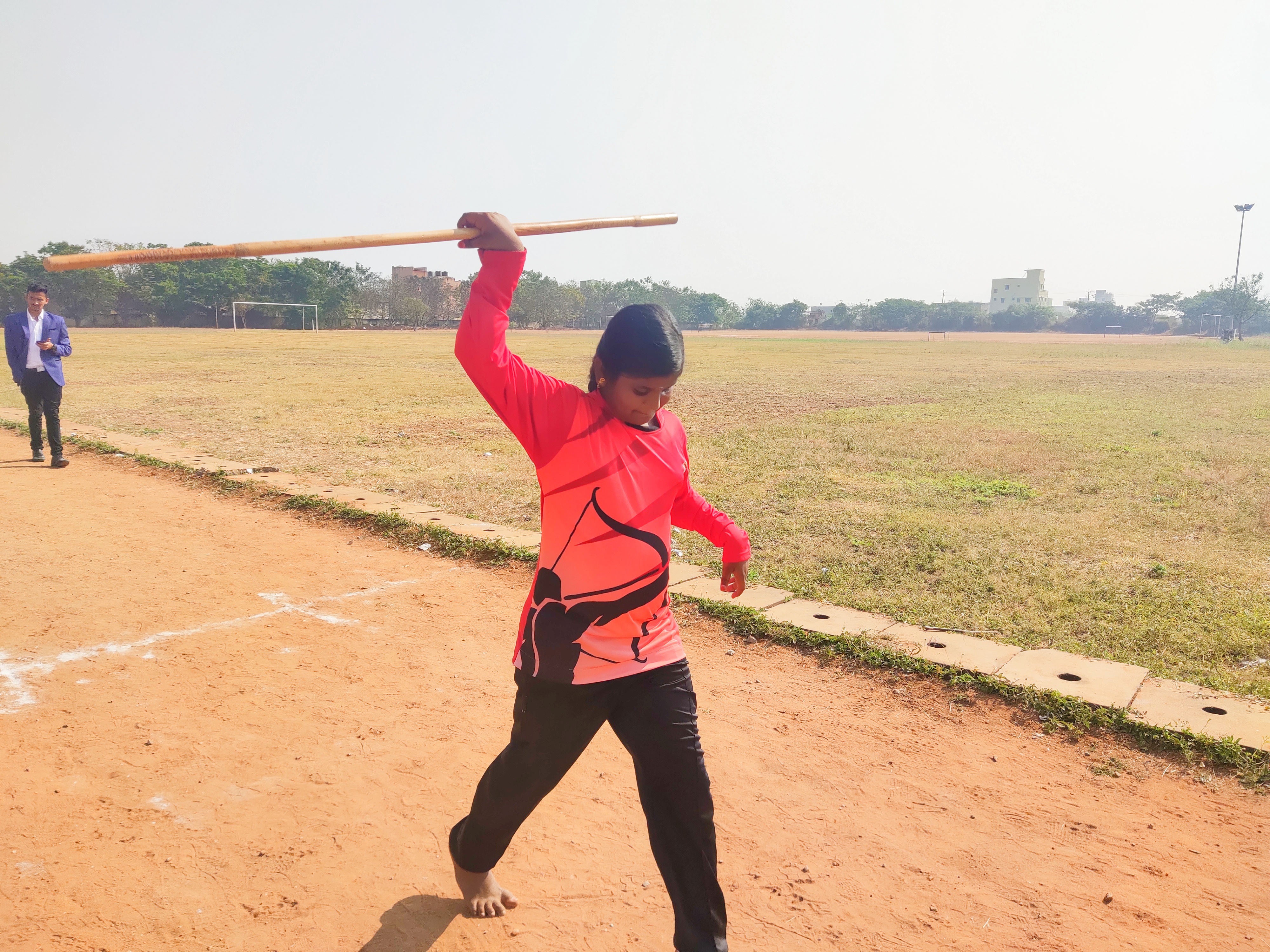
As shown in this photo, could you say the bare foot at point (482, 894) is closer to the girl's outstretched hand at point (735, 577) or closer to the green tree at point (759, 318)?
the girl's outstretched hand at point (735, 577)

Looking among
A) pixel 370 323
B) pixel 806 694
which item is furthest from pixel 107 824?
pixel 370 323

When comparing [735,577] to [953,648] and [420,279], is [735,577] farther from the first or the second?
[420,279]

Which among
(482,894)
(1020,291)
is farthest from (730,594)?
(1020,291)

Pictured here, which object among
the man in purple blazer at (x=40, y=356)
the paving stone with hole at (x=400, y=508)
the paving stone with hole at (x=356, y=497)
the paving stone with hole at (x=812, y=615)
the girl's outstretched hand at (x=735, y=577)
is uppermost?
the man in purple blazer at (x=40, y=356)

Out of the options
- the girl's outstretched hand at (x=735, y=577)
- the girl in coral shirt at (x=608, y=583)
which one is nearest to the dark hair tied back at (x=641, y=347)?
the girl in coral shirt at (x=608, y=583)

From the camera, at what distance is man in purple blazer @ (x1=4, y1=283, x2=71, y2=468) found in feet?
31.6

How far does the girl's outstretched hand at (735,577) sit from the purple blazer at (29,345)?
9243 millimetres

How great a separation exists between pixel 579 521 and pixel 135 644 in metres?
3.65

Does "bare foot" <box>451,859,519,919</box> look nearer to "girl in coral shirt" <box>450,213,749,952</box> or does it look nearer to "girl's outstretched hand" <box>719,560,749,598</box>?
"girl in coral shirt" <box>450,213,749,952</box>

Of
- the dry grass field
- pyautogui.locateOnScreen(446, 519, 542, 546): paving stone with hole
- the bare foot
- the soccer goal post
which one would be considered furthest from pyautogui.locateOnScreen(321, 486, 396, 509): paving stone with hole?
the soccer goal post

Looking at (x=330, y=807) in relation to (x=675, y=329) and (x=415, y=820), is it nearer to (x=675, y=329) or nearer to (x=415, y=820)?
(x=415, y=820)

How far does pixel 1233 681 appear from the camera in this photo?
430 centimetres

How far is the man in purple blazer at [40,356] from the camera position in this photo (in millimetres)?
9625

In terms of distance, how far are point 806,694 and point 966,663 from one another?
850 mm
